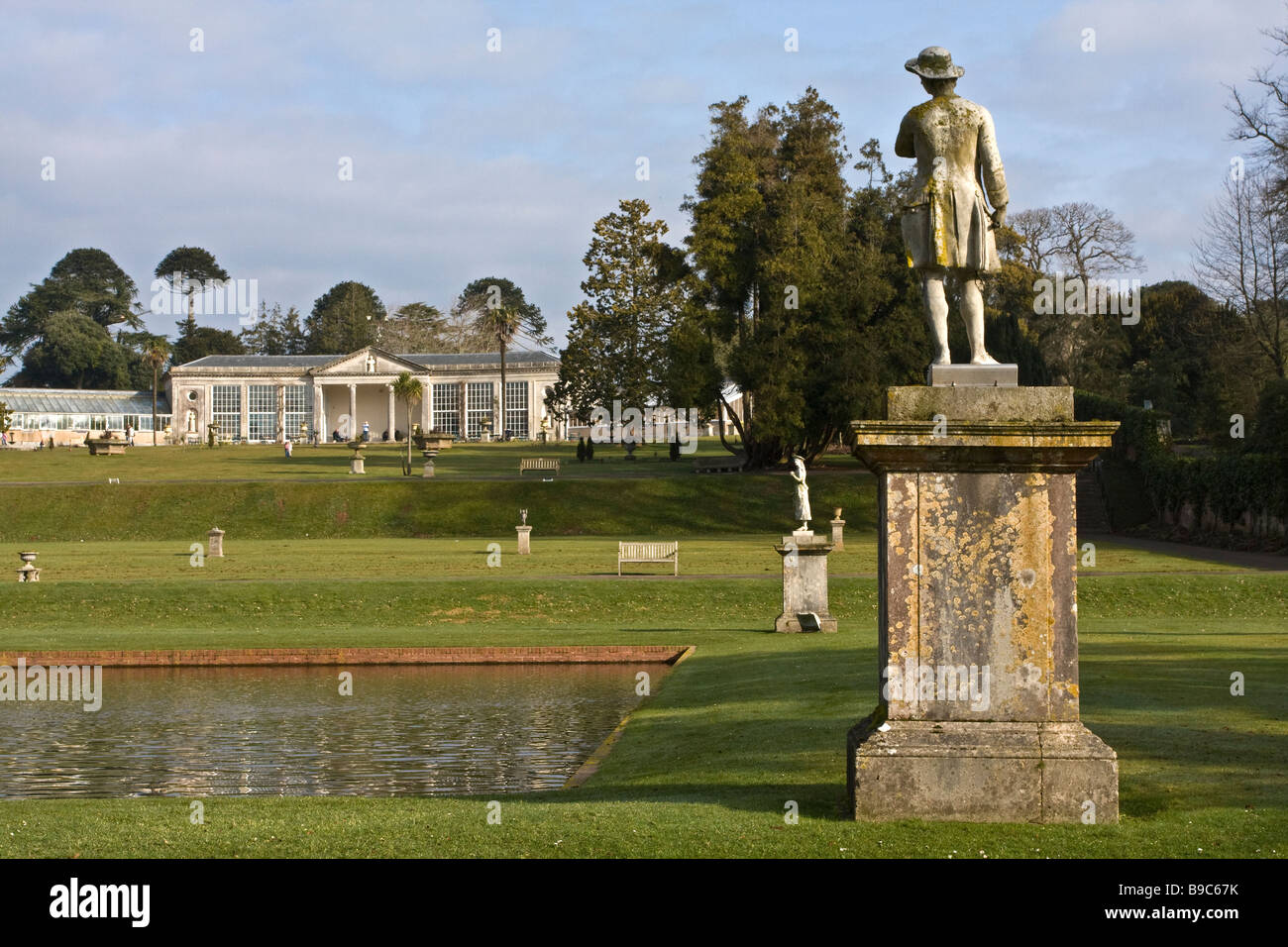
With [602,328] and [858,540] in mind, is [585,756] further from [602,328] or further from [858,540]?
[602,328]

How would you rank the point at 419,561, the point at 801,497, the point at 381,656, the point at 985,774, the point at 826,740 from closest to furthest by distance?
the point at 985,774 → the point at 826,740 → the point at 381,656 → the point at 801,497 → the point at 419,561

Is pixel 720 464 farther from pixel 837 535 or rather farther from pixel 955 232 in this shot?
pixel 955 232

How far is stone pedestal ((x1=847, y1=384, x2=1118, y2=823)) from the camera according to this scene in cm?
750

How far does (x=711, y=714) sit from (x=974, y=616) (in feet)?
21.1

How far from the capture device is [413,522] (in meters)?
48.1

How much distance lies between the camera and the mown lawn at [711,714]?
7270 millimetres

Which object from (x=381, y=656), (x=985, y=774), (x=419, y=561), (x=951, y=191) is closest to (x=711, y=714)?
(x=985, y=774)

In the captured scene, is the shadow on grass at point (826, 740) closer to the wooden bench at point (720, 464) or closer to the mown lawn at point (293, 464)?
the mown lawn at point (293, 464)

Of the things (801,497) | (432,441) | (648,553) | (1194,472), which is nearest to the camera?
(801,497)

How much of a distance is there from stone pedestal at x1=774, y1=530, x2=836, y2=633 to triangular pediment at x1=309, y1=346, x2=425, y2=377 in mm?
90229

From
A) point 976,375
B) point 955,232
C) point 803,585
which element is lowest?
point 803,585

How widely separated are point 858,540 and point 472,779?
3153cm

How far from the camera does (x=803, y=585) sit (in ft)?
73.0
